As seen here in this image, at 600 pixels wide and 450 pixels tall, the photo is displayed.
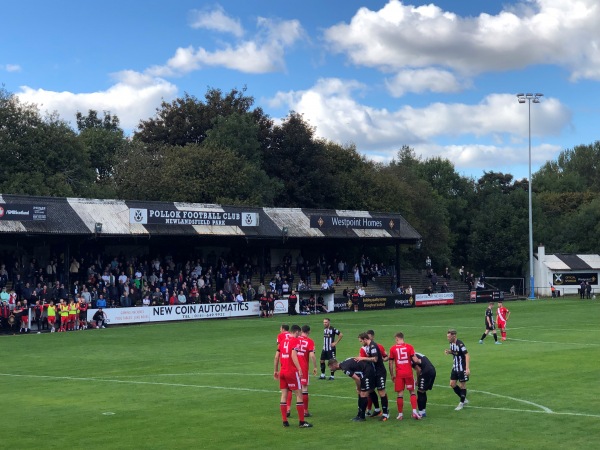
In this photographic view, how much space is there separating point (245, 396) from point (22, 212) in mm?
30097

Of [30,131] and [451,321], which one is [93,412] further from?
[30,131]

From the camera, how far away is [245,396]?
2262 centimetres

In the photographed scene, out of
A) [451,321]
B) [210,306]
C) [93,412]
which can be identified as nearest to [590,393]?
[93,412]

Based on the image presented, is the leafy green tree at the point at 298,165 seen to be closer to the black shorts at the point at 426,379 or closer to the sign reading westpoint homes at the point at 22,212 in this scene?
the sign reading westpoint homes at the point at 22,212

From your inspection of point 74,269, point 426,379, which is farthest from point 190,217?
point 426,379

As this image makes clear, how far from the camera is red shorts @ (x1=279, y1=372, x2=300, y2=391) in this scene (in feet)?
59.9

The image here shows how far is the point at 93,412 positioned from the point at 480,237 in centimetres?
7474

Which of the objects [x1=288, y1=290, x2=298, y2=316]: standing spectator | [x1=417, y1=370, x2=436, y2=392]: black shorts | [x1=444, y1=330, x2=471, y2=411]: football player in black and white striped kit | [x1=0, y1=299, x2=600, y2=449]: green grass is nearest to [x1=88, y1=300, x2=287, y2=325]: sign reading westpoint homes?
[x1=288, y1=290, x2=298, y2=316]: standing spectator

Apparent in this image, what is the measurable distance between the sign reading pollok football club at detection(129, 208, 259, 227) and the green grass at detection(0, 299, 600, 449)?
45.1 ft

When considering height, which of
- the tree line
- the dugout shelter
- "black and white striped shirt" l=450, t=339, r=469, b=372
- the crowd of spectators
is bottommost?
"black and white striped shirt" l=450, t=339, r=469, b=372

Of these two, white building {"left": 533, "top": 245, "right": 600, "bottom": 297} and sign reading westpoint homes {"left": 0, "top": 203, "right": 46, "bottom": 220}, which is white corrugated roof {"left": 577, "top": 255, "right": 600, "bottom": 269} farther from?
sign reading westpoint homes {"left": 0, "top": 203, "right": 46, "bottom": 220}

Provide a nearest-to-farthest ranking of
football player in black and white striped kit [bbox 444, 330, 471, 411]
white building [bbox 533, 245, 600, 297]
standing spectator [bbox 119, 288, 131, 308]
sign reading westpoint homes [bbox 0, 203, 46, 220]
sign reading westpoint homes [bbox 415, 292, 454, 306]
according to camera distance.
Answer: football player in black and white striped kit [bbox 444, 330, 471, 411] → sign reading westpoint homes [bbox 0, 203, 46, 220] → standing spectator [bbox 119, 288, 131, 308] → sign reading westpoint homes [bbox 415, 292, 454, 306] → white building [bbox 533, 245, 600, 297]

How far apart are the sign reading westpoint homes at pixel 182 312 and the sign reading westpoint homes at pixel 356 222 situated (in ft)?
28.8

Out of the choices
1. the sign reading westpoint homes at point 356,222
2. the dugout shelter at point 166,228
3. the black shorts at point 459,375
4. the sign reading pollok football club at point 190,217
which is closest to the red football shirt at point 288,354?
the black shorts at point 459,375
